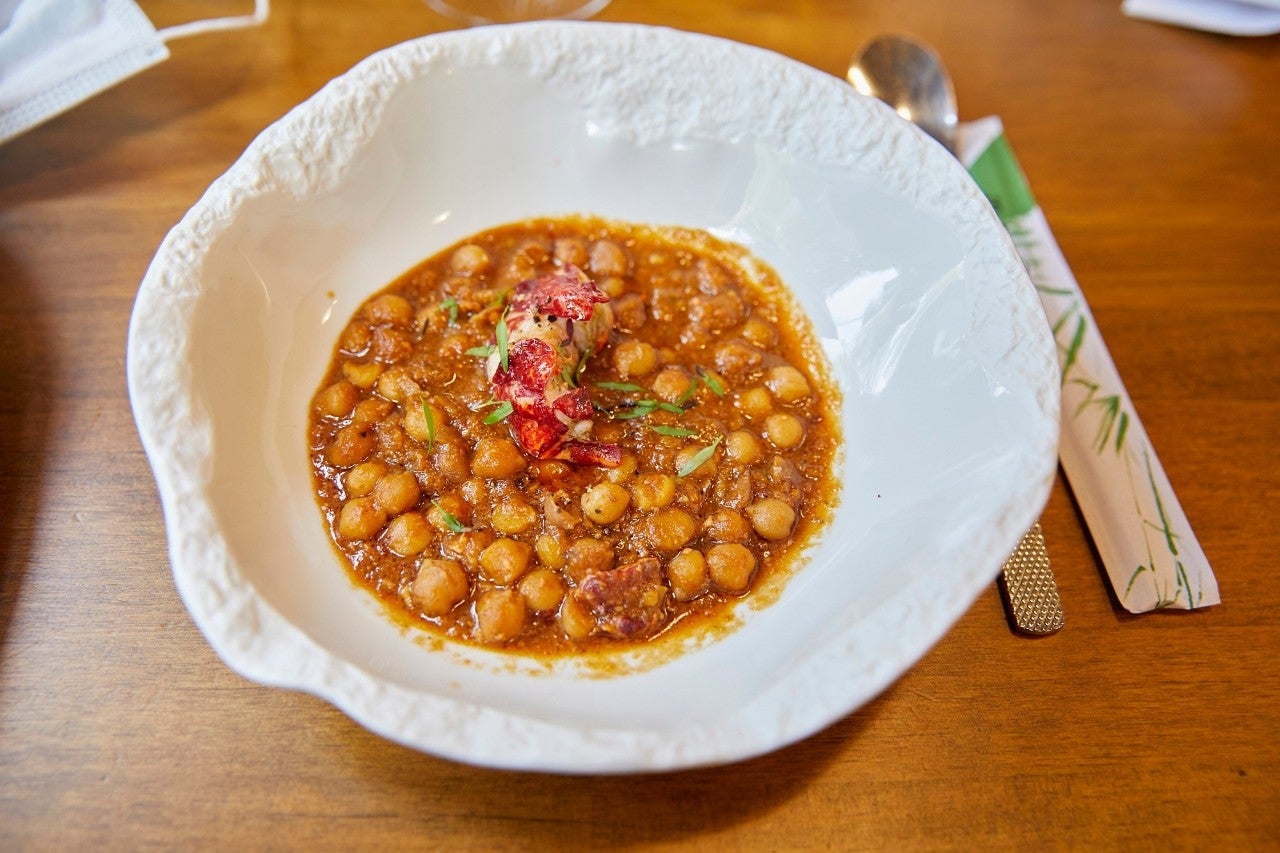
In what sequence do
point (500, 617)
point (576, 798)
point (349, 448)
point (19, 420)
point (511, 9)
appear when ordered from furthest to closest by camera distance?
point (511, 9)
point (19, 420)
point (349, 448)
point (500, 617)
point (576, 798)

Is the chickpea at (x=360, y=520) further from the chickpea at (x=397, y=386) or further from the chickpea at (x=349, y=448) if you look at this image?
the chickpea at (x=397, y=386)

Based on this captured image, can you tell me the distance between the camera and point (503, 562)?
1.81m

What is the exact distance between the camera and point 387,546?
73.1 inches

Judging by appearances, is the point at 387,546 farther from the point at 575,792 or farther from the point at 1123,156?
the point at 1123,156

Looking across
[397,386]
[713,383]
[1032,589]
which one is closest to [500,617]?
[397,386]

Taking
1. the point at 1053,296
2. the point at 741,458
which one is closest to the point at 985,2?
the point at 1053,296

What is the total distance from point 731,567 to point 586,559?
0.30 m

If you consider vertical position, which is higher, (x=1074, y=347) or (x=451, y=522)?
(x=1074, y=347)

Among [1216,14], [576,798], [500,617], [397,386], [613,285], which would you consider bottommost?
[576,798]

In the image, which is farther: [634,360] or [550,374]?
[634,360]

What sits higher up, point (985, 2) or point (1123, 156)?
point (985, 2)

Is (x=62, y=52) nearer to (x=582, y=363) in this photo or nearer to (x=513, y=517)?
(x=582, y=363)

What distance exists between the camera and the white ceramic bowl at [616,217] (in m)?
1.45

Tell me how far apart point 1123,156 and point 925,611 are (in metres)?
2.16
